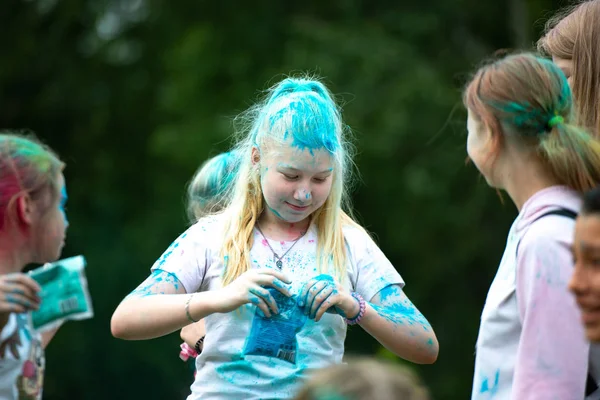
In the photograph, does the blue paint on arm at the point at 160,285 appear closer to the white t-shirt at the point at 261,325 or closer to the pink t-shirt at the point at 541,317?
the white t-shirt at the point at 261,325

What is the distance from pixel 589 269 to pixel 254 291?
1.11 meters

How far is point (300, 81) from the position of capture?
3742 mm

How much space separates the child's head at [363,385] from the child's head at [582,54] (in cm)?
165

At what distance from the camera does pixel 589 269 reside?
2482mm

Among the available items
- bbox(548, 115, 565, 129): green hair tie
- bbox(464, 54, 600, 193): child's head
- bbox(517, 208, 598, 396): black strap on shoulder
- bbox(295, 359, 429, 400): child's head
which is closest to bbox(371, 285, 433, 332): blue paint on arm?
bbox(464, 54, 600, 193): child's head

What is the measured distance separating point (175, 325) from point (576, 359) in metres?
1.35

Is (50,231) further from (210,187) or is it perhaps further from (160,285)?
(210,187)

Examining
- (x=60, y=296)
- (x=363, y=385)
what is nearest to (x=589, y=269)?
(x=363, y=385)

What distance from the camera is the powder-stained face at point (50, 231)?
9.96 feet

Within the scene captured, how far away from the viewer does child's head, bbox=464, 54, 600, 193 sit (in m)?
2.87

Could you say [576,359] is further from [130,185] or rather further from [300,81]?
[130,185]

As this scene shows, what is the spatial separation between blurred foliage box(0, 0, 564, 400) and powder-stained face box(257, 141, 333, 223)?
29.1ft

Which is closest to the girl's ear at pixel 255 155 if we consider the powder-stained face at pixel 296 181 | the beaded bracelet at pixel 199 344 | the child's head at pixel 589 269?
the powder-stained face at pixel 296 181

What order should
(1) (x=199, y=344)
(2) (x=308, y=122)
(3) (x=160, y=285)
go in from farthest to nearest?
(1) (x=199, y=344) < (2) (x=308, y=122) < (3) (x=160, y=285)
